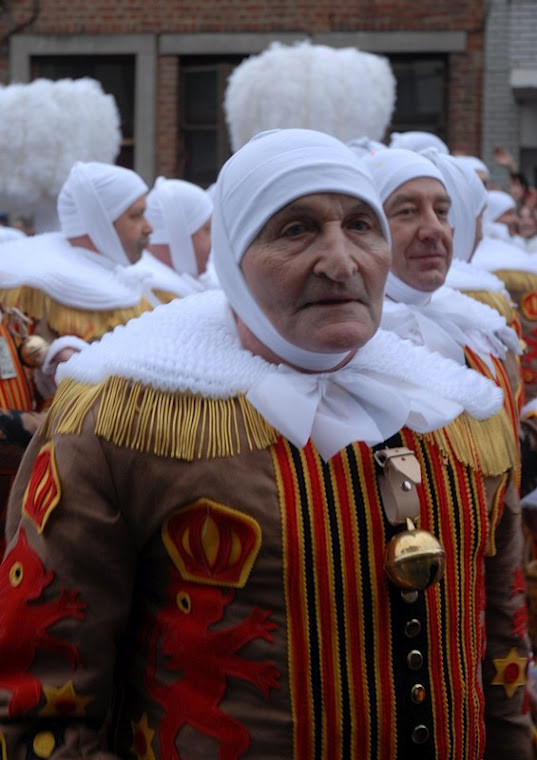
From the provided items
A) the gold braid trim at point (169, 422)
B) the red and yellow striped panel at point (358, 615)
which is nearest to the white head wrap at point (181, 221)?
the gold braid trim at point (169, 422)

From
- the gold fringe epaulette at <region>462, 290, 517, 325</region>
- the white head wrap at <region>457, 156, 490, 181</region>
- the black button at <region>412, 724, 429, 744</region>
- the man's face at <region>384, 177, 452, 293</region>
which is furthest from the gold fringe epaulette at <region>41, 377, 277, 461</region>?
the white head wrap at <region>457, 156, 490, 181</region>

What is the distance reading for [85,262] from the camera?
204 inches

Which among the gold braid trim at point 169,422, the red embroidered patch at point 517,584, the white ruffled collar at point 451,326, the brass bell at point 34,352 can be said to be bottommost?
the brass bell at point 34,352

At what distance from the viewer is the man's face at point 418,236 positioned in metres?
3.08

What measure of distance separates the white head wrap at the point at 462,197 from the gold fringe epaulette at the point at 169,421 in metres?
2.14

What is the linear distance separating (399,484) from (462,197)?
2.30m

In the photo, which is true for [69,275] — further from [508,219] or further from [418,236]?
[508,219]

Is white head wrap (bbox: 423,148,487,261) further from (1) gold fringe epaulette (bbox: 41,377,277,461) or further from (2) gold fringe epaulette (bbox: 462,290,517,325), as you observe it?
(1) gold fringe epaulette (bbox: 41,377,277,461)

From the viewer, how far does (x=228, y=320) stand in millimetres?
2049

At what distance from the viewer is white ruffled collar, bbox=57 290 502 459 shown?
1.82 meters

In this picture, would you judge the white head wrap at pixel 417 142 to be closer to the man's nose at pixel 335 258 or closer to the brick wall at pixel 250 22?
the man's nose at pixel 335 258

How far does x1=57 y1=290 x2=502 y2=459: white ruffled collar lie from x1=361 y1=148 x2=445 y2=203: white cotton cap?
111 cm

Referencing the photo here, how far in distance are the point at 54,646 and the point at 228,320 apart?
0.61m

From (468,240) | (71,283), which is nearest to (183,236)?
(71,283)
